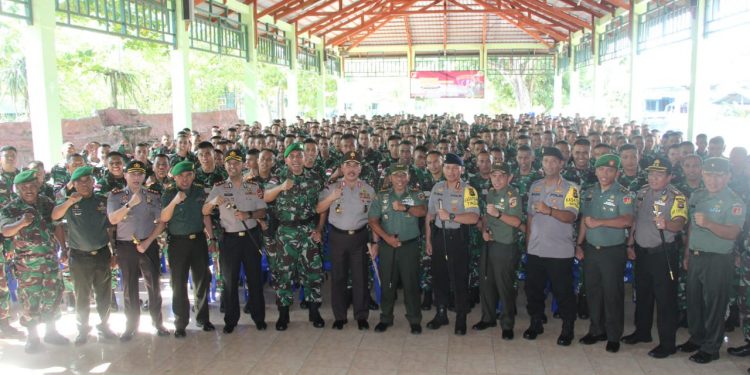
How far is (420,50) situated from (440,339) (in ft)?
77.8

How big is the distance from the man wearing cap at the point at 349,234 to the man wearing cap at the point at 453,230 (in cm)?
57

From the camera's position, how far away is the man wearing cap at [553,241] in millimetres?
4289

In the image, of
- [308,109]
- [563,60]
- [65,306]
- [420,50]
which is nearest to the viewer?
[65,306]

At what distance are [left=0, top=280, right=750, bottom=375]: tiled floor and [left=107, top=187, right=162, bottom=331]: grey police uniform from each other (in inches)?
10.2

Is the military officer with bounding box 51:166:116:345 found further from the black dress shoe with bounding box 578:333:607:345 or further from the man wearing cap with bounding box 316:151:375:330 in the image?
the black dress shoe with bounding box 578:333:607:345

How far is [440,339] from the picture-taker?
15.0 ft

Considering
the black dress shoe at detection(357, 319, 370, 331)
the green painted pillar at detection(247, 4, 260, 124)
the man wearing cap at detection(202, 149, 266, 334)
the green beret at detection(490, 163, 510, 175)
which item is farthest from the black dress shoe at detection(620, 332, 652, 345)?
the green painted pillar at detection(247, 4, 260, 124)

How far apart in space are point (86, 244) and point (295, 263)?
1.65 metres

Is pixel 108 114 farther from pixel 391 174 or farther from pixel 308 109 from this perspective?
pixel 308 109

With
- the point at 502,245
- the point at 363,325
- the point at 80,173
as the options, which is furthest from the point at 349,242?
the point at 80,173

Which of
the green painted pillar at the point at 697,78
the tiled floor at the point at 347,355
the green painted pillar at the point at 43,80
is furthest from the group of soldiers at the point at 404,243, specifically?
the green painted pillar at the point at 697,78

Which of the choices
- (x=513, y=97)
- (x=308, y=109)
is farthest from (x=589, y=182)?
(x=513, y=97)

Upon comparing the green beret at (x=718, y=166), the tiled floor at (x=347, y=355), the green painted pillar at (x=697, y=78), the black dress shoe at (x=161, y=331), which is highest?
the green painted pillar at (x=697, y=78)

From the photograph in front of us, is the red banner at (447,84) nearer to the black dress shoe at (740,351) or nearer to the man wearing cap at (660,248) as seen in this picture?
the man wearing cap at (660,248)
